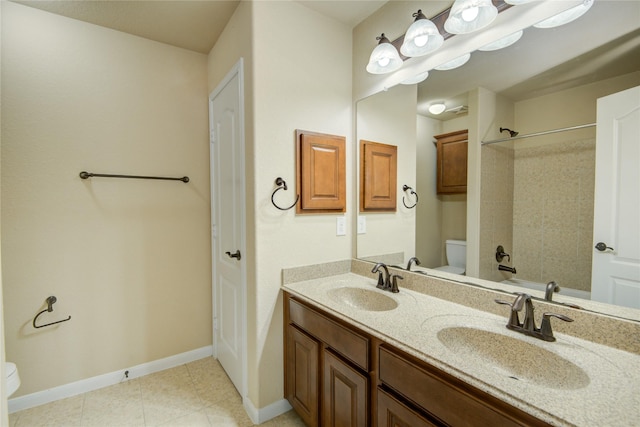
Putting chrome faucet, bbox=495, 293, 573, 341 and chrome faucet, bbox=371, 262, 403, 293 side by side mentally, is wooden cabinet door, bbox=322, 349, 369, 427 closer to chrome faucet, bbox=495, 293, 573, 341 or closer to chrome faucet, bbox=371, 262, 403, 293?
chrome faucet, bbox=371, 262, 403, 293

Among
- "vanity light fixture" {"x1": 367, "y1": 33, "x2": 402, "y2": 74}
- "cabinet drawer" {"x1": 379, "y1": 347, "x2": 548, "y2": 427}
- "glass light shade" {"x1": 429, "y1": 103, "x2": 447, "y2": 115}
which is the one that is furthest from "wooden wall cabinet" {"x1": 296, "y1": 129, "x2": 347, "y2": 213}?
"cabinet drawer" {"x1": 379, "y1": 347, "x2": 548, "y2": 427}

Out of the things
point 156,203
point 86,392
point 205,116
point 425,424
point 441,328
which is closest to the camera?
point 425,424

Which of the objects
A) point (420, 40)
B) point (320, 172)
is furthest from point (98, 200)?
point (420, 40)

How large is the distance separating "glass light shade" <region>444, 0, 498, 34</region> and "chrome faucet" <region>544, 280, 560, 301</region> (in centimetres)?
A: 112

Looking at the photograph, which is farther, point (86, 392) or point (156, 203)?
point (156, 203)

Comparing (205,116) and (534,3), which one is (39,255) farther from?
(534,3)

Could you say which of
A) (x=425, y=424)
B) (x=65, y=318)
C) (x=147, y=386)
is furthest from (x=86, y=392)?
(x=425, y=424)

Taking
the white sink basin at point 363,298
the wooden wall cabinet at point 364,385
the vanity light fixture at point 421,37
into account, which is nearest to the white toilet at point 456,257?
the white sink basin at point 363,298

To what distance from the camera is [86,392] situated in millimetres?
1904

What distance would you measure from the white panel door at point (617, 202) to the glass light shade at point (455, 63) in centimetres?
59

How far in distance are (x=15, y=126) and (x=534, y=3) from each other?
2831mm

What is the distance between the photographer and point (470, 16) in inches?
47.6

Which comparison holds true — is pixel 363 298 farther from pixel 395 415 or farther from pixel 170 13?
pixel 170 13

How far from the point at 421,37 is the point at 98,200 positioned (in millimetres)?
2307
